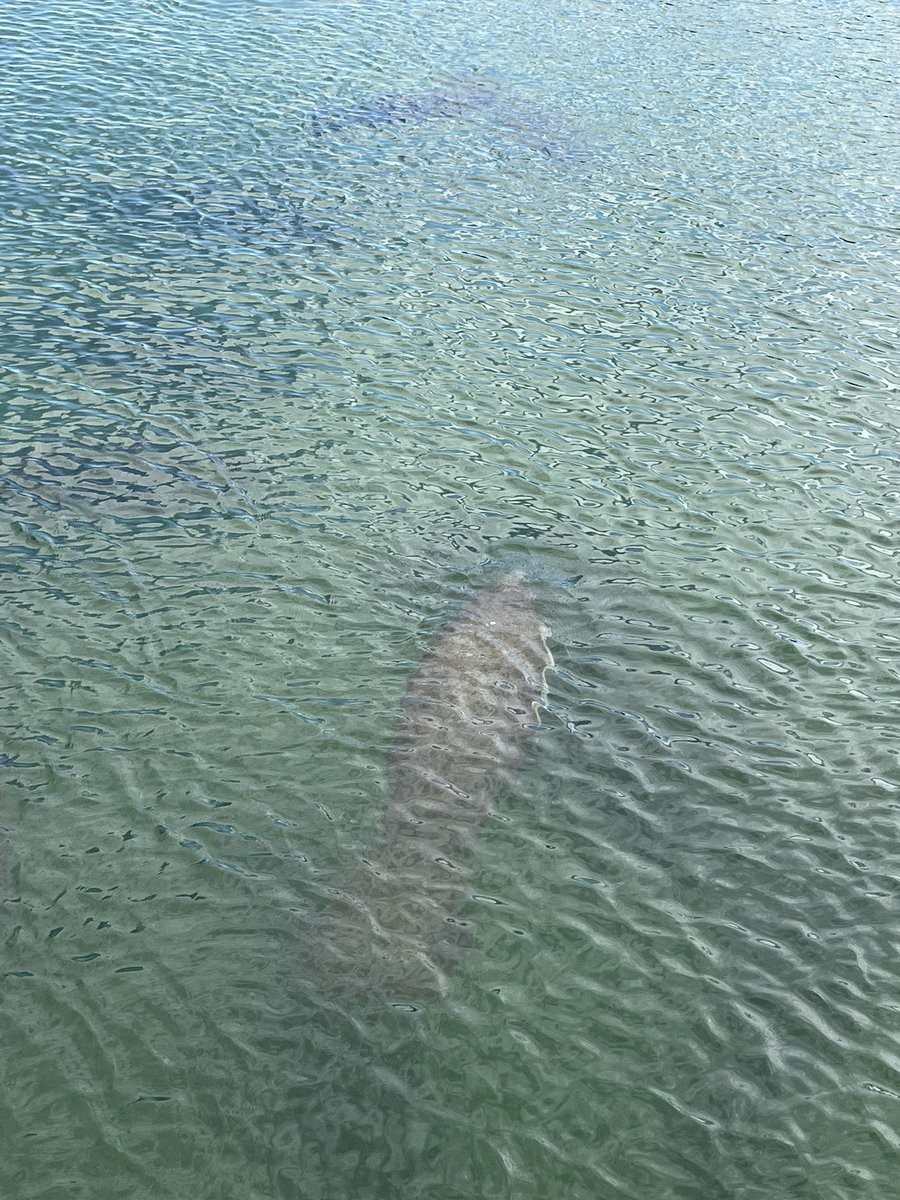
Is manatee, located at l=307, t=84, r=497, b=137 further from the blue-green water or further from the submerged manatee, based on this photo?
the submerged manatee

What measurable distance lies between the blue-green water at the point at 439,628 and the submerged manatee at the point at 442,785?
0.31m

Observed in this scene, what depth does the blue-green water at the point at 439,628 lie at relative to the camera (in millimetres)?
11367

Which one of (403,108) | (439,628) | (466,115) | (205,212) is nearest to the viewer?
(439,628)

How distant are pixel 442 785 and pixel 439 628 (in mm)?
3267

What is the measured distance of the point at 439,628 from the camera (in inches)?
687

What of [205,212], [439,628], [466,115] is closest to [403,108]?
[466,115]

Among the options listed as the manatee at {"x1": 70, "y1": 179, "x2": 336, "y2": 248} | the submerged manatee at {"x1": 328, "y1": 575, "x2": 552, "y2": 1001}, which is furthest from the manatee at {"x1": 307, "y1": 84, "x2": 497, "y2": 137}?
the submerged manatee at {"x1": 328, "y1": 575, "x2": 552, "y2": 1001}

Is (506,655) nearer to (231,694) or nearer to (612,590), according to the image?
(612,590)

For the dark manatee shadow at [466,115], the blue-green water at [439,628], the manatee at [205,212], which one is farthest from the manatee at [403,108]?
the manatee at [205,212]

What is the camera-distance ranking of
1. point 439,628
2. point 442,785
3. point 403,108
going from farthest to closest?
point 403,108
point 439,628
point 442,785

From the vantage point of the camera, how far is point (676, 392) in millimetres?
24125

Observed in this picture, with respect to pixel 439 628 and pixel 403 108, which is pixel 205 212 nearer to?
pixel 403 108

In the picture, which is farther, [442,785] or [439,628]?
[439,628]

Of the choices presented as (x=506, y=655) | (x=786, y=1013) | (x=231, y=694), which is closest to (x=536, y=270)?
(x=506, y=655)
